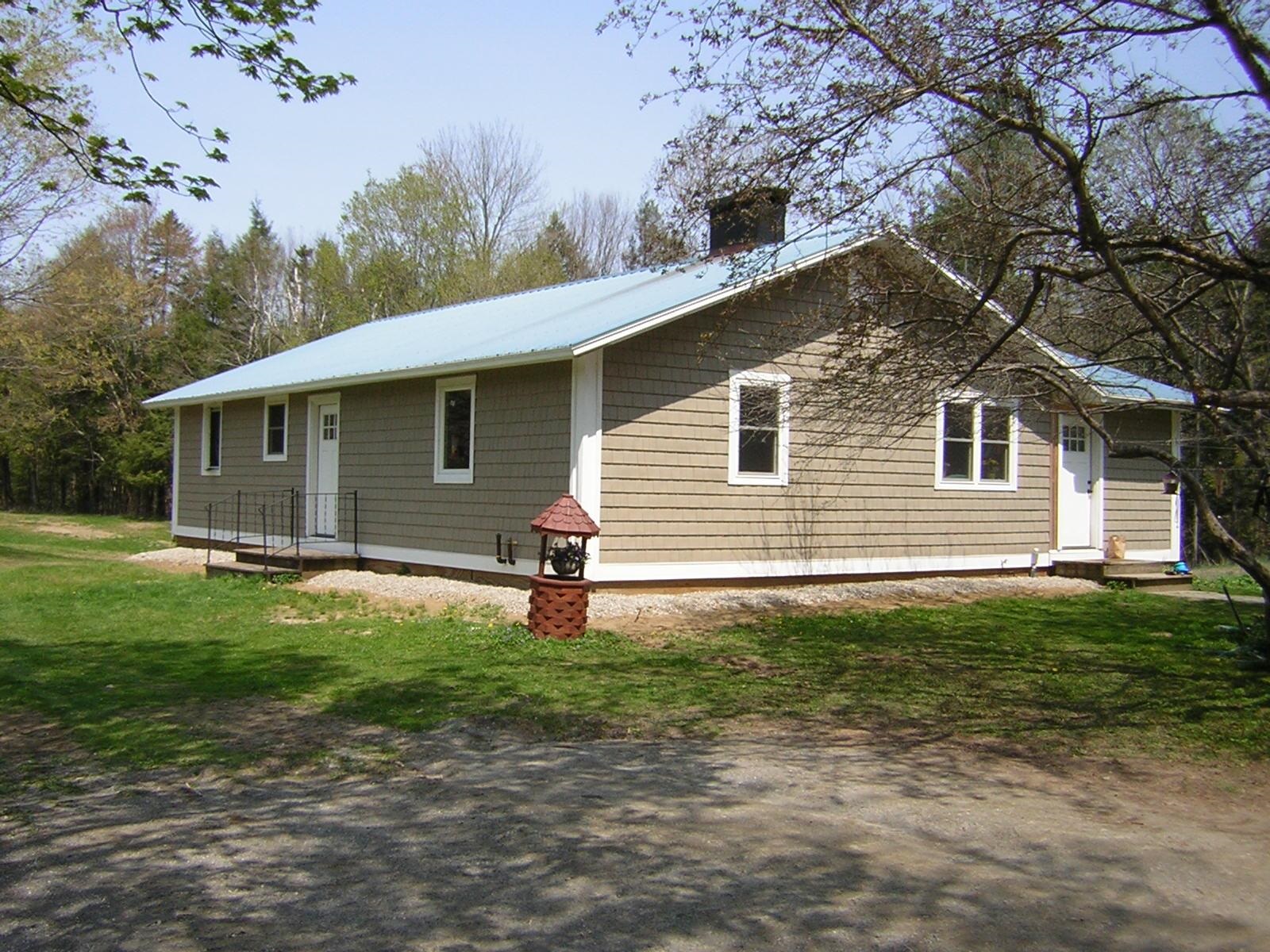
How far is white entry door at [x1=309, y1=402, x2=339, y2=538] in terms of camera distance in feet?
57.4

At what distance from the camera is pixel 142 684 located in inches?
344

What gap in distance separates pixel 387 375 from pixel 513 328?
69.9 inches

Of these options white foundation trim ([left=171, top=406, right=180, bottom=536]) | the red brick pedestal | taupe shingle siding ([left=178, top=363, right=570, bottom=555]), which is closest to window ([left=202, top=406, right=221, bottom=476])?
white foundation trim ([left=171, top=406, right=180, bottom=536])

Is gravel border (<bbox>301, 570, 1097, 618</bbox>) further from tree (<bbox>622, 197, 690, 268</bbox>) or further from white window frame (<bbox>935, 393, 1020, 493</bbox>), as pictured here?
tree (<bbox>622, 197, 690, 268</bbox>)

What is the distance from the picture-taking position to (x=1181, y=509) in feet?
65.9

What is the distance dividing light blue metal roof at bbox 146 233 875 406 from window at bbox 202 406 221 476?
0.50 metres

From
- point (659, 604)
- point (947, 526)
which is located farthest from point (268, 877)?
point (947, 526)

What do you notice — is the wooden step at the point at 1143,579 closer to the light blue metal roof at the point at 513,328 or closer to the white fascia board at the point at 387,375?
the light blue metal roof at the point at 513,328

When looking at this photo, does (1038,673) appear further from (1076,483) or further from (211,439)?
(211,439)

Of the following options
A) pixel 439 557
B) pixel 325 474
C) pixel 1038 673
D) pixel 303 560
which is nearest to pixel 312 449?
pixel 325 474

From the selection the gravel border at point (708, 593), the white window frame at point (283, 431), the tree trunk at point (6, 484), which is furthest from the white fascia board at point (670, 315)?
the tree trunk at point (6, 484)

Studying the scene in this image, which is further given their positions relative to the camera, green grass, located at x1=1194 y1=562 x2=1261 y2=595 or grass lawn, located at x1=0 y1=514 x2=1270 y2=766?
green grass, located at x1=1194 y1=562 x2=1261 y2=595

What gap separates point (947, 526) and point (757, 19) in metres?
10.3

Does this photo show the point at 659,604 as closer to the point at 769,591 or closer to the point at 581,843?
the point at 769,591
